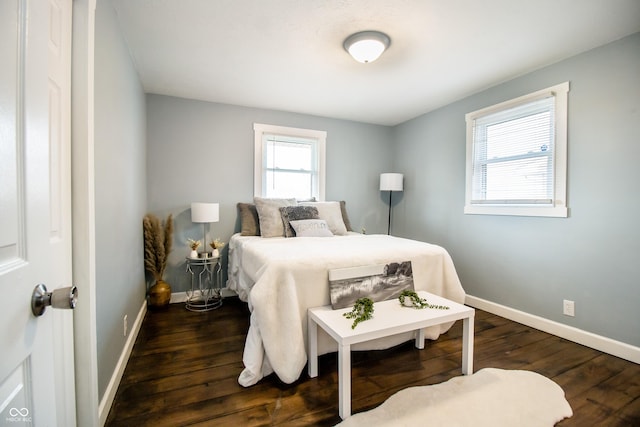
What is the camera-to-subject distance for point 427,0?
1.80m

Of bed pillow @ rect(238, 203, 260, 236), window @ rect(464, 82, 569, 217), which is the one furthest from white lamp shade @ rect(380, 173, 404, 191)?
bed pillow @ rect(238, 203, 260, 236)

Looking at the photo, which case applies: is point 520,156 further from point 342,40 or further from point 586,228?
point 342,40

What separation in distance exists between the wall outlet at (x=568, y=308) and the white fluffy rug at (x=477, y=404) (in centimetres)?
93

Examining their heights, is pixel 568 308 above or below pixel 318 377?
above

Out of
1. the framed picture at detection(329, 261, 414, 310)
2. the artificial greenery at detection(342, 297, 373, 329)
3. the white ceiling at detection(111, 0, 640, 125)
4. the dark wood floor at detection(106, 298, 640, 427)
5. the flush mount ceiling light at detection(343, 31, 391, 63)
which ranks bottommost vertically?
the dark wood floor at detection(106, 298, 640, 427)

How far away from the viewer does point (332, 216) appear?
3555 mm

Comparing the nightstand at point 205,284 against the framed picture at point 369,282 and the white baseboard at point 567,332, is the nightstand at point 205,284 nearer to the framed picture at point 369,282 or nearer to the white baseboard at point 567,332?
the framed picture at point 369,282

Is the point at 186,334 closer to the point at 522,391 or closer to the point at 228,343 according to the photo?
the point at 228,343

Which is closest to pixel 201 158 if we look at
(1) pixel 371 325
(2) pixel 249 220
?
(2) pixel 249 220

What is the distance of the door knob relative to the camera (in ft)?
2.07

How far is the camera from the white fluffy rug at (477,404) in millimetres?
1477

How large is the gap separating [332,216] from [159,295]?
2130 mm

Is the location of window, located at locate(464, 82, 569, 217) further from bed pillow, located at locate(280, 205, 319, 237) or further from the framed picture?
bed pillow, located at locate(280, 205, 319, 237)

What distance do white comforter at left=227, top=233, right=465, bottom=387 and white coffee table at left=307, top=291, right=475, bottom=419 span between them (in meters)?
0.11
